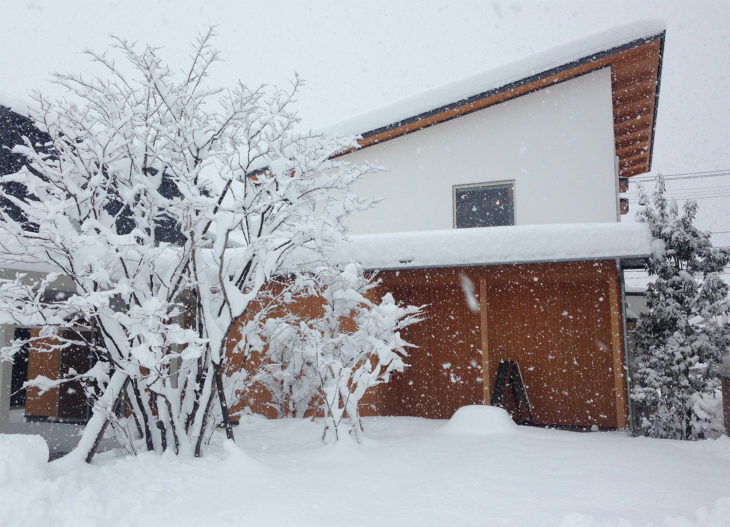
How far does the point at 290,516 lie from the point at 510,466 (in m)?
2.16

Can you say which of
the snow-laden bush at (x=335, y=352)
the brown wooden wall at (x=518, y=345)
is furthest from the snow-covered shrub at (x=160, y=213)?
the brown wooden wall at (x=518, y=345)

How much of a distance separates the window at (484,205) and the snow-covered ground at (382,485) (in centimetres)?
412

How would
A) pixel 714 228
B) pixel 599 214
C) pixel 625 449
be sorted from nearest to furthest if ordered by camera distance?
1. pixel 625 449
2. pixel 599 214
3. pixel 714 228

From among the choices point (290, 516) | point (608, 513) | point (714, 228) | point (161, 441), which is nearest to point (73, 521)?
point (290, 516)

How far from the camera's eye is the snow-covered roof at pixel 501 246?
22.4 ft

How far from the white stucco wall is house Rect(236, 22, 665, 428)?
0.06 ft

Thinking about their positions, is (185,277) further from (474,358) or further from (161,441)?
(474,358)

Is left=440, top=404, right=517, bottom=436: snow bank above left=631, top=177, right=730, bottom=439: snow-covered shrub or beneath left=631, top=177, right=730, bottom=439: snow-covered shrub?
beneath

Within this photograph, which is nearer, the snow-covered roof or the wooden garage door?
the snow-covered roof

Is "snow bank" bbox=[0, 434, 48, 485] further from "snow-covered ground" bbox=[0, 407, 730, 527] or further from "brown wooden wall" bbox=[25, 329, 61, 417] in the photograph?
"brown wooden wall" bbox=[25, 329, 61, 417]

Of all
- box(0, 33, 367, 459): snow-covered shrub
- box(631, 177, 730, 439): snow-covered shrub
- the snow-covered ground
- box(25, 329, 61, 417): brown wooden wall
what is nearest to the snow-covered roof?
box(631, 177, 730, 439): snow-covered shrub

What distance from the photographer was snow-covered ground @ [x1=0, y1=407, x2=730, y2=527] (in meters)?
3.57

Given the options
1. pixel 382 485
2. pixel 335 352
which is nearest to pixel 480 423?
pixel 335 352

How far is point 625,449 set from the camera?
5.66 meters
